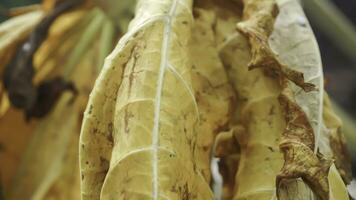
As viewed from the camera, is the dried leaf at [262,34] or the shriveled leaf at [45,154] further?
the shriveled leaf at [45,154]

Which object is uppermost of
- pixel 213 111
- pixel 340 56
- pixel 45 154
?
pixel 213 111

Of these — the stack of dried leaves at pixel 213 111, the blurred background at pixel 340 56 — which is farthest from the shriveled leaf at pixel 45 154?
the stack of dried leaves at pixel 213 111

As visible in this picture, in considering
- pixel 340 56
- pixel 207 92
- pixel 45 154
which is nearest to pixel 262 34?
pixel 207 92

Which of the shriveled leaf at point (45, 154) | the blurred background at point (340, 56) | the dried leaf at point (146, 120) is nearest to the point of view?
the dried leaf at point (146, 120)

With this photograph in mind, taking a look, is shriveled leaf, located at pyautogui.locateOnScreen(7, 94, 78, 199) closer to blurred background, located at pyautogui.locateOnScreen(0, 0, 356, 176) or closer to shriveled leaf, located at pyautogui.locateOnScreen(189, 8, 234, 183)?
blurred background, located at pyautogui.locateOnScreen(0, 0, 356, 176)

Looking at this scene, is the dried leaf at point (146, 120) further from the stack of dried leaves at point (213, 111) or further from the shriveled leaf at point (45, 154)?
the shriveled leaf at point (45, 154)

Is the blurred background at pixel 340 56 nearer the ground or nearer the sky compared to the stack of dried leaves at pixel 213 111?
nearer the ground

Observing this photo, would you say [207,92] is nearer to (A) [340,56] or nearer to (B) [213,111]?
(B) [213,111]

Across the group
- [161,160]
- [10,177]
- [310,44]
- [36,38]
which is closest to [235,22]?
[310,44]

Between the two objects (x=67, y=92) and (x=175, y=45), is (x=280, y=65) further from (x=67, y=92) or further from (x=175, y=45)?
(x=67, y=92)
